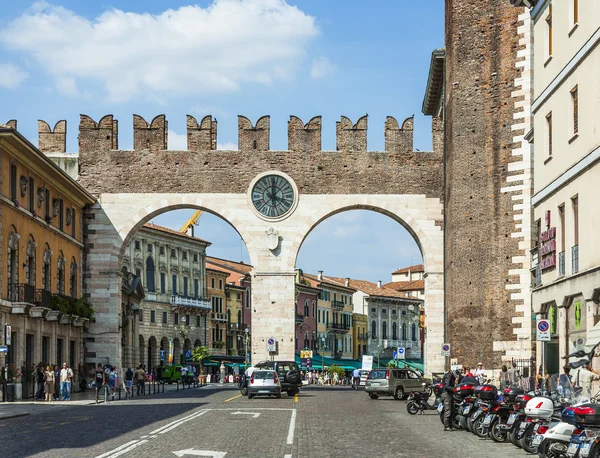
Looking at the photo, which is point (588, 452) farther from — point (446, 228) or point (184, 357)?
point (184, 357)

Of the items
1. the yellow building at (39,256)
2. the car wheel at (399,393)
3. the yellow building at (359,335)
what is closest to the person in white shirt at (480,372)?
the car wheel at (399,393)

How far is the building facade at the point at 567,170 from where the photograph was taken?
2369 cm

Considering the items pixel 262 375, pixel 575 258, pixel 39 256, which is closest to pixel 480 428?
pixel 575 258

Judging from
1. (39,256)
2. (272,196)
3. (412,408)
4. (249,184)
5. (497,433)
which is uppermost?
(249,184)

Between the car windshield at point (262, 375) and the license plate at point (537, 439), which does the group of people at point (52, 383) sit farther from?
the license plate at point (537, 439)

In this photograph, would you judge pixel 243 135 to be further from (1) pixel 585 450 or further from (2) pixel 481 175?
(1) pixel 585 450

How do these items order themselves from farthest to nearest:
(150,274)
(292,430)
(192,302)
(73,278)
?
1. (192,302)
2. (150,274)
3. (73,278)
4. (292,430)

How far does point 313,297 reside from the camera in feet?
390

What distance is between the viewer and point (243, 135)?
47.3 metres

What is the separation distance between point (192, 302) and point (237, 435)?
269 feet

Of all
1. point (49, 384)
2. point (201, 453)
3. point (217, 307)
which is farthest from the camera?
point (217, 307)

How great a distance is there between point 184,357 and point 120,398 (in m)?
59.2

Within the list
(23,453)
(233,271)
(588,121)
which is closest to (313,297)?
(233,271)

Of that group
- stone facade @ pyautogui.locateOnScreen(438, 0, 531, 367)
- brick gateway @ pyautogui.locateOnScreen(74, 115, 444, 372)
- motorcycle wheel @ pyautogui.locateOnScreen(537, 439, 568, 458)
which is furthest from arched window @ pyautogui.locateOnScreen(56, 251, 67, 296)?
motorcycle wheel @ pyautogui.locateOnScreen(537, 439, 568, 458)
